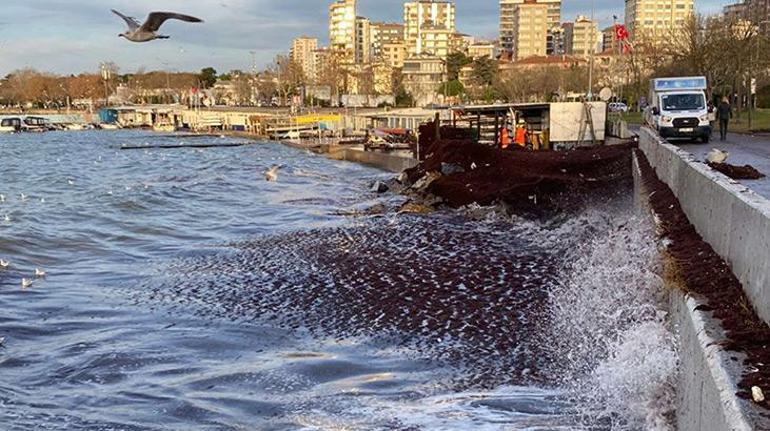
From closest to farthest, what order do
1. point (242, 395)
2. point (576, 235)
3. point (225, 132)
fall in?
point (242, 395), point (576, 235), point (225, 132)

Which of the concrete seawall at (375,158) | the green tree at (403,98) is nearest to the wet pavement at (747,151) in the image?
the concrete seawall at (375,158)

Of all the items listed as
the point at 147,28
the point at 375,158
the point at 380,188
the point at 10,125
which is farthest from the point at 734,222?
the point at 10,125

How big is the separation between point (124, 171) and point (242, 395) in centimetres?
5405

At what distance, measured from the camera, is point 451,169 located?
31.4 m

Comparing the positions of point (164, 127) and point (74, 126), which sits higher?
point (74, 126)

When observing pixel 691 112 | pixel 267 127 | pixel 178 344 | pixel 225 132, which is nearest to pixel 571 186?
pixel 691 112

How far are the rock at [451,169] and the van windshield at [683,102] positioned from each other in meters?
10.2

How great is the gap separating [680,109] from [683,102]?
0.70m

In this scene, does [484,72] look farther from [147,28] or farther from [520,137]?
[147,28]

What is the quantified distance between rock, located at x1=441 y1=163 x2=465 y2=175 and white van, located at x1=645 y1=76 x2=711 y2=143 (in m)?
9.19

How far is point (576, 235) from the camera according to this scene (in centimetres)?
1956

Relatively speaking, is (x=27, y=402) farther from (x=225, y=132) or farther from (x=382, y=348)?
(x=225, y=132)

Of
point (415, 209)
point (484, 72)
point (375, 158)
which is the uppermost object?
point (484, 72)

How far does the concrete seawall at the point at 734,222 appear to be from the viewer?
6.21 meters
